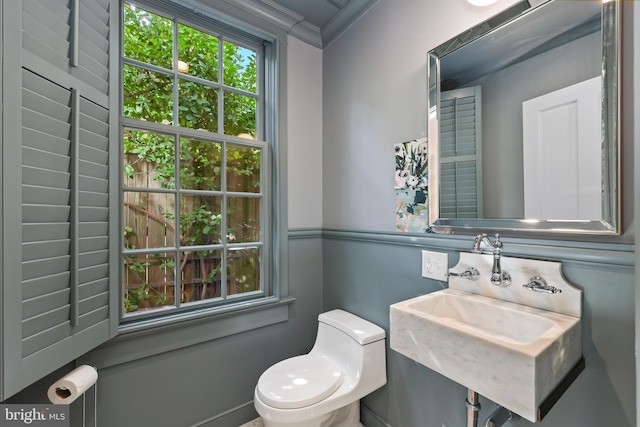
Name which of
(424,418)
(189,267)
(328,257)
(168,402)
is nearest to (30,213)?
(189,267)

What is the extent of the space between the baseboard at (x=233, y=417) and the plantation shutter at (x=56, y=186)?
2.54 feet

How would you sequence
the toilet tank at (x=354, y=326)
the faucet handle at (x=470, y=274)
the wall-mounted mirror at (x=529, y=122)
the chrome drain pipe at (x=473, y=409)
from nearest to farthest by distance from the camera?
the wall-mounted mirror at (x=529, y=122) → the chrome drain pipe at (x=473, y=409) → the faucet handle at (x=470, y=274) → the toilet tank at (x=354, y=326)

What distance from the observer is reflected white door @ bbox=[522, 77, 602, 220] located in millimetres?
901

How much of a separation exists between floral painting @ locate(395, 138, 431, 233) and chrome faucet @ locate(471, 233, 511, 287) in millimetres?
306

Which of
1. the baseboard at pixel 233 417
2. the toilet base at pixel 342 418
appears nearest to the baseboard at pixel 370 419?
the toilet base at pixel 342 418

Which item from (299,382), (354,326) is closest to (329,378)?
(299,382)

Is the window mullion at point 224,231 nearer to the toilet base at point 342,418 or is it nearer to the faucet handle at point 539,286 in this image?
the toilet base at point 342,418

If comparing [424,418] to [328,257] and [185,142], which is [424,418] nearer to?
[328,257]

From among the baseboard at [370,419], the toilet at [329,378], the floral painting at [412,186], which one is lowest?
the baseboard at [370,419]

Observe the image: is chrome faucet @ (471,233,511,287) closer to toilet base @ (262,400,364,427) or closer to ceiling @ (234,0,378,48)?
toilet base @ (262,400,364,427)

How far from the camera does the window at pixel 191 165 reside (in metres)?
1.49

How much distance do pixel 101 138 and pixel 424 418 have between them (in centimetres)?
197

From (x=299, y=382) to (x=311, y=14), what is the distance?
2.17 metres

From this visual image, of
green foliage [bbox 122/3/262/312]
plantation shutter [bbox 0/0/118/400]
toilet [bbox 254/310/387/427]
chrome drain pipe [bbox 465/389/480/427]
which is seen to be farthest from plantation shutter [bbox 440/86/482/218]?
plantation shutter [bbox 0/0/118/400]
